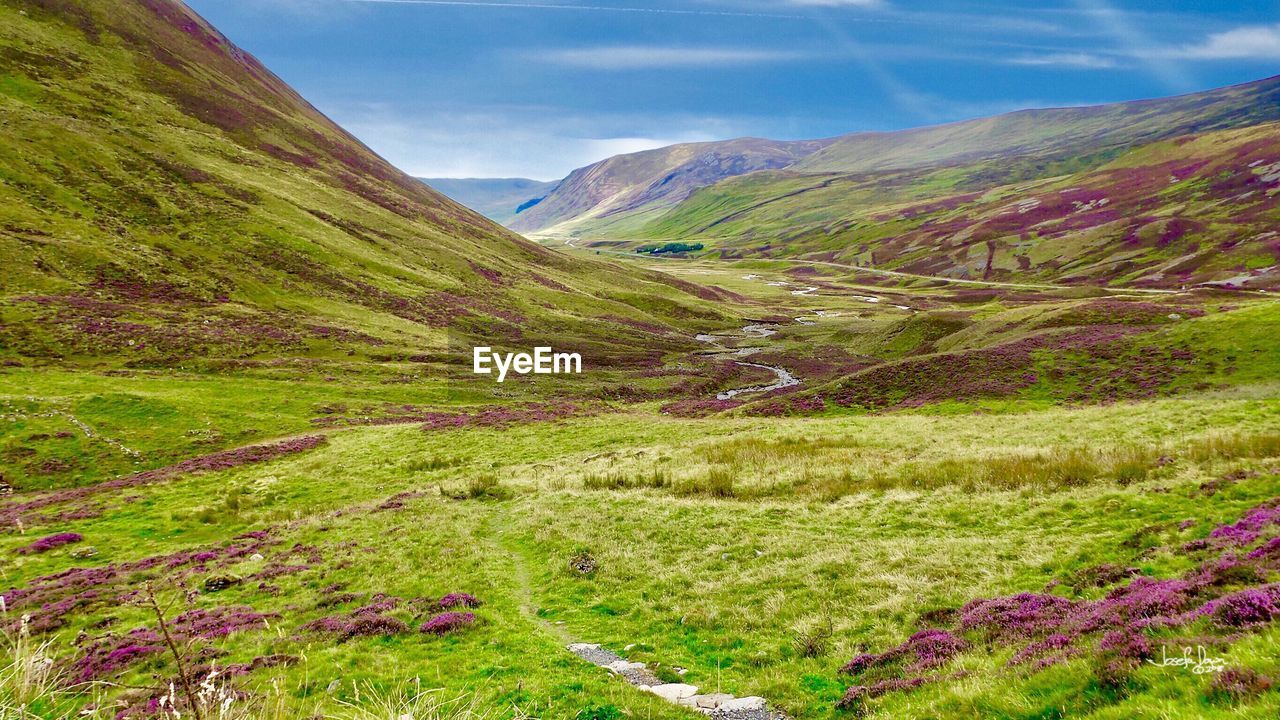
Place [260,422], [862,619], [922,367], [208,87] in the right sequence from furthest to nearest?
[208,87], [922,367], [260,422], [862,619]

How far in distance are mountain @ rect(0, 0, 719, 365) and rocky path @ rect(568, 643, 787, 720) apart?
78751 millimetres

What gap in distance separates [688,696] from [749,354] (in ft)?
344

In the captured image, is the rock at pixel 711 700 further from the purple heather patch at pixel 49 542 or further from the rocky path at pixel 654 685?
the purple heather patch at pixel 49 542

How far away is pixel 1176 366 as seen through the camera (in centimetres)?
4831

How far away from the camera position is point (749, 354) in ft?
377

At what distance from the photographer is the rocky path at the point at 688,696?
466 inches

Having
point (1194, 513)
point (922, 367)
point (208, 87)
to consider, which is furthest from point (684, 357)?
point (208, 87)

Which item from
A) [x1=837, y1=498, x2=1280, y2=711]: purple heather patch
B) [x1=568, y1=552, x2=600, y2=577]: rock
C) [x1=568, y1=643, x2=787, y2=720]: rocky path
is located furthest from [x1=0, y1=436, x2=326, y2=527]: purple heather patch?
[x1=837, y1=498, x2=1280, y2=711]: purple heather patch

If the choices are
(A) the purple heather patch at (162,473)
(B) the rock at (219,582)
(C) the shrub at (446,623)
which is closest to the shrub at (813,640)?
(C) the shrub at (446,623)

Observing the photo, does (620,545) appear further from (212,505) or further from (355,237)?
(355,237)

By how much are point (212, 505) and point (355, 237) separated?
4545 inches

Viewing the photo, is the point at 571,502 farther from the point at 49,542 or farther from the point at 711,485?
the point at 49,542

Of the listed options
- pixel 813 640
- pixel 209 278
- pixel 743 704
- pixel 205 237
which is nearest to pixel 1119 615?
pixel 813 640

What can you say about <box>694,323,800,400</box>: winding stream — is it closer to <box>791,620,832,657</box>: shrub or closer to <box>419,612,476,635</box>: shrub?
<box>419,612,476,635</box>: shrub
